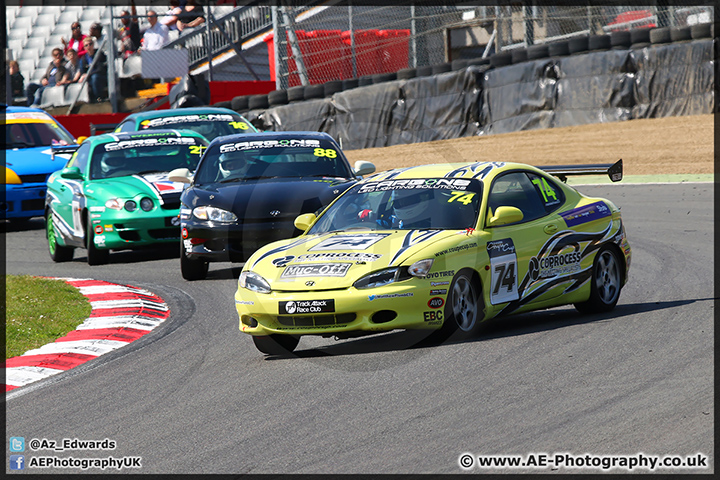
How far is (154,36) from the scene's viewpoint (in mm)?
32625

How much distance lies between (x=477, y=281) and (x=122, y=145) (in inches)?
292

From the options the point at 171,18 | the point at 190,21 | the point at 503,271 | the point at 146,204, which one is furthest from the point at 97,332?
the point at 190,21

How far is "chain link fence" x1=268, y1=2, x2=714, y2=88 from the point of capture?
21.8 meters

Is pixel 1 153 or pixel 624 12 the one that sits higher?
pixel 624 12

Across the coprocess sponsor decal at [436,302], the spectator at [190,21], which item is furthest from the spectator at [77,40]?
the coprocess sponsor decal at [436,302]

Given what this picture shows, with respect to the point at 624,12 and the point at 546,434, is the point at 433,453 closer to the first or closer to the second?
the point at 546,434

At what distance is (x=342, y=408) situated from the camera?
552cm

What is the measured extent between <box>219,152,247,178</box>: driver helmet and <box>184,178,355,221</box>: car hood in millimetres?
460

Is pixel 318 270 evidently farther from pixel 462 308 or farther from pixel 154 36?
pixel 154 36

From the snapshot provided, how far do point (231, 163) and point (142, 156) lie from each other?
2.06 m

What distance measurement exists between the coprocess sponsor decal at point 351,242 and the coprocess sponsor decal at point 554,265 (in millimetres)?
1119

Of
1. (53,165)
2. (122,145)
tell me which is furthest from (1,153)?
(122,145)

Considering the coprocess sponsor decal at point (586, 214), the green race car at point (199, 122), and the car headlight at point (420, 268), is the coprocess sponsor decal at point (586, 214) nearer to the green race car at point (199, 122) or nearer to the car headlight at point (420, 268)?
the car headlight at point (420, 268)

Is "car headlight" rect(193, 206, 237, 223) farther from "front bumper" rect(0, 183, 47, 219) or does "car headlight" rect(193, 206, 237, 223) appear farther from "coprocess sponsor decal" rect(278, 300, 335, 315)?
"front bumper" rect(0, 183, 47, 219)
